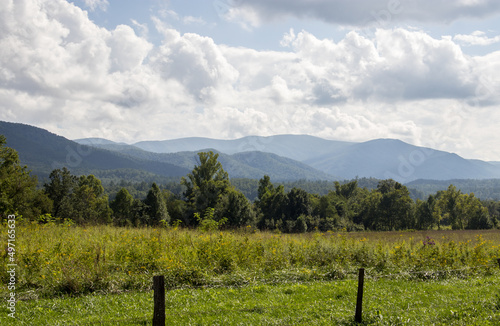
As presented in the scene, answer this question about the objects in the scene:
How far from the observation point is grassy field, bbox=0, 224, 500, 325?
7703 millimetres

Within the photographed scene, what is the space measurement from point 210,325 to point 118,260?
17.7 feet

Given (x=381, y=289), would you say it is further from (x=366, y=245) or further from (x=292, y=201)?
(x=292, y=201)

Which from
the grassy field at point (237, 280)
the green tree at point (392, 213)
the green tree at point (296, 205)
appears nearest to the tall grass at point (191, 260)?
the grassy field at point (237, 280)

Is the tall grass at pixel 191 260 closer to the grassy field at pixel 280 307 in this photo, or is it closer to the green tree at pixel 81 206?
the grassy field at pixel 280 307

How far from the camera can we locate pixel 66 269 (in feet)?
30.5

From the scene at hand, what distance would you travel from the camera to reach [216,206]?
45.5 m

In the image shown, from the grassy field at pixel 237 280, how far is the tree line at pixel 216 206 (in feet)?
64.5

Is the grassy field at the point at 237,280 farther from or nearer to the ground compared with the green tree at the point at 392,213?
farther from the ground

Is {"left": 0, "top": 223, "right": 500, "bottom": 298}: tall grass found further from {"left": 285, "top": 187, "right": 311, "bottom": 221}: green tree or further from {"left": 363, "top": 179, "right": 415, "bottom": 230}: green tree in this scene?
{"left": 363, "top": 179, "right": 415, "bottom": 230}: green tree

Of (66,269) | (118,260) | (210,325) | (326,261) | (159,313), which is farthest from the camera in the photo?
(326,261)

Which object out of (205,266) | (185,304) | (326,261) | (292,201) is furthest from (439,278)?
(292,201)

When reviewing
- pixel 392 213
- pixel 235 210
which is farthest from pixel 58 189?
pixel 392 213

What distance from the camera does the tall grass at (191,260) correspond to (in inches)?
373

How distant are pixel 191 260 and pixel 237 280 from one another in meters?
1.70
